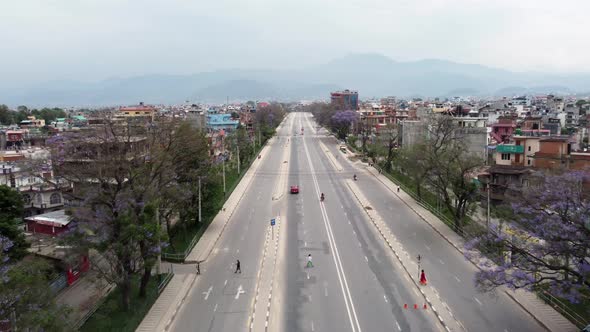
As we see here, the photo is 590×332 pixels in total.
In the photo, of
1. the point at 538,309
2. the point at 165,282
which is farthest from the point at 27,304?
the point at 538,309

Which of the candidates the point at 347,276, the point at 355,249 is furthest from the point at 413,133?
the point at 347,276

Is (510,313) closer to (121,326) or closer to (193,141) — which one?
(121,326)

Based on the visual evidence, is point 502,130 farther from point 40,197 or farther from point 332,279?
point 40,197

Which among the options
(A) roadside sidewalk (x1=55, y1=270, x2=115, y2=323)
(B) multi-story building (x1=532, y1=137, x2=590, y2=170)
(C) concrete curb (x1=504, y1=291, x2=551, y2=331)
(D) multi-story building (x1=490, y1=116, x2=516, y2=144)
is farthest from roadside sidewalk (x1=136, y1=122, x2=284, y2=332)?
(D) multi-story building (x1=490, y1=116, x2=516, y2=144)

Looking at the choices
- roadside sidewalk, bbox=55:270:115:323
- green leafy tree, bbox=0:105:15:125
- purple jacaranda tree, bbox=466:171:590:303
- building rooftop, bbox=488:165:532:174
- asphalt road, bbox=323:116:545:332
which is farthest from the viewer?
green leafy tree, bbox=0:105:15:125

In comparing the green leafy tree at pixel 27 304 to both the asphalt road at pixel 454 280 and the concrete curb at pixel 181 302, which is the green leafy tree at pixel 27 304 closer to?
the concrete curb at pixel 181 302

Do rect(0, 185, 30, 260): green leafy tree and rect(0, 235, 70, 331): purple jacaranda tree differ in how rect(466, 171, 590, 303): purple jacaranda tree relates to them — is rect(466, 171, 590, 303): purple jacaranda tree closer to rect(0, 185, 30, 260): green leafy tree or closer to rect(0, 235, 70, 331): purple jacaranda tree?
rect(0, 235, 70, 331): purple jacaranda tree

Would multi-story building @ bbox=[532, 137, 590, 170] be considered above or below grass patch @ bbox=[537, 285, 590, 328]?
above
